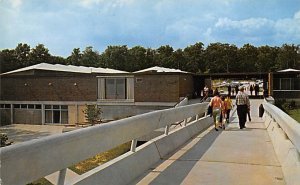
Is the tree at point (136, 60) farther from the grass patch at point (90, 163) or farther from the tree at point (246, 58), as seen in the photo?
the grass patch at point (90, 163)

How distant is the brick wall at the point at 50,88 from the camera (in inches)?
1660

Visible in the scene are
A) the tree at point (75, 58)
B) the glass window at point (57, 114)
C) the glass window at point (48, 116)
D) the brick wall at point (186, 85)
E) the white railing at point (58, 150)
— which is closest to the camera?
the white railing at point (58, 150)

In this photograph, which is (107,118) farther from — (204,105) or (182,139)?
(182,139)

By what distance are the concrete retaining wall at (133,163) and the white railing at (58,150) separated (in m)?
0.27

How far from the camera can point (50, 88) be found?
1711 inches

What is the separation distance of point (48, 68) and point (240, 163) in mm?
37602

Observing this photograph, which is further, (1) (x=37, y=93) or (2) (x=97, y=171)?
(1) (x=37, y=93)

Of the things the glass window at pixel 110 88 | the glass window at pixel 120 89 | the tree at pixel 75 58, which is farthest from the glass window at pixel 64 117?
the tree at pixel 75 58

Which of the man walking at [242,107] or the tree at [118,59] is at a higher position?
the tree at [118,59]

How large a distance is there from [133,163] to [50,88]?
1529 inches

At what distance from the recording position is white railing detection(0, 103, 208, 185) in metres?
3.20

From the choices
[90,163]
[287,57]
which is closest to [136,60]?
[287,57]

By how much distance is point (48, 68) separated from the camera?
42438 millimetres

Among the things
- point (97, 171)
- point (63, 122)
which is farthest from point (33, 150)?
point (63, 122)
